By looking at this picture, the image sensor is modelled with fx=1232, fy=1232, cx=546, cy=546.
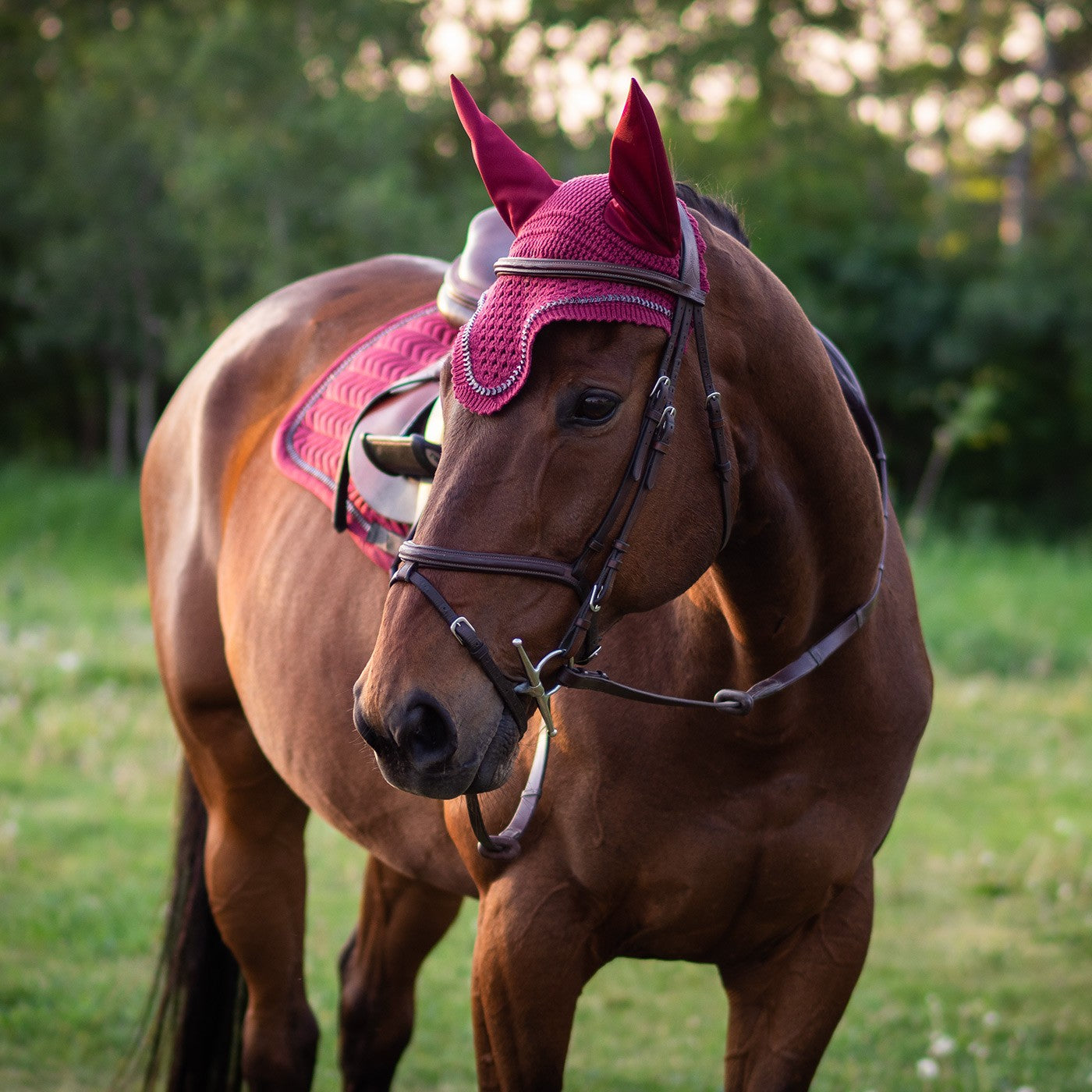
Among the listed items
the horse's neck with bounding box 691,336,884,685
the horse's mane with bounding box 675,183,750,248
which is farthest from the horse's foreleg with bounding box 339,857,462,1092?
the horse's mane with bounding box 675,183,750,248

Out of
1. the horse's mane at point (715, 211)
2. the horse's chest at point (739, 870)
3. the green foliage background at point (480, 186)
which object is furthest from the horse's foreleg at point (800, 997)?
the green foliage background at point (480, 186)

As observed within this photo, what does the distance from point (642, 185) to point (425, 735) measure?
727mm

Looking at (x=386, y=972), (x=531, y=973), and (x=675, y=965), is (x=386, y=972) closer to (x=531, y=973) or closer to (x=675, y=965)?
(x=531, y=973)

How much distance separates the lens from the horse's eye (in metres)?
1.52

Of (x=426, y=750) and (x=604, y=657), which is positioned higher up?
(x=426, y=750)

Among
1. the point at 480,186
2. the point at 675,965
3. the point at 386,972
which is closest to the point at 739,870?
the point at 386,972

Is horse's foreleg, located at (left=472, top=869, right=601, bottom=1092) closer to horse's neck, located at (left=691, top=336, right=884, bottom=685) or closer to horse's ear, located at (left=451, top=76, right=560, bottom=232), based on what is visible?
horse's neck, located at (left=691, top=336, right=884, bottom=685)

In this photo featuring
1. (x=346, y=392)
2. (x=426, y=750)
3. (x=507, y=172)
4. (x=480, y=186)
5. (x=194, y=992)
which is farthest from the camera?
(x=480, y=186)

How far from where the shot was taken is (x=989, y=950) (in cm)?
464

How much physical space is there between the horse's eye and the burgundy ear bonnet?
84mm

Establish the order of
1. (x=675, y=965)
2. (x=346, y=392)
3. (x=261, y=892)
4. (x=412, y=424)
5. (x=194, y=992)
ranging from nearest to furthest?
(x=412, y=424) → (x=346, y=392) → (x=261, y=892) → (x=194, y=992) → (x=675, y=965)

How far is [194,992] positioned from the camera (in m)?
3.23

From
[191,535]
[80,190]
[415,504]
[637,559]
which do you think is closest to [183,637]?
[191,535]

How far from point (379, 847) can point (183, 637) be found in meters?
0.91
